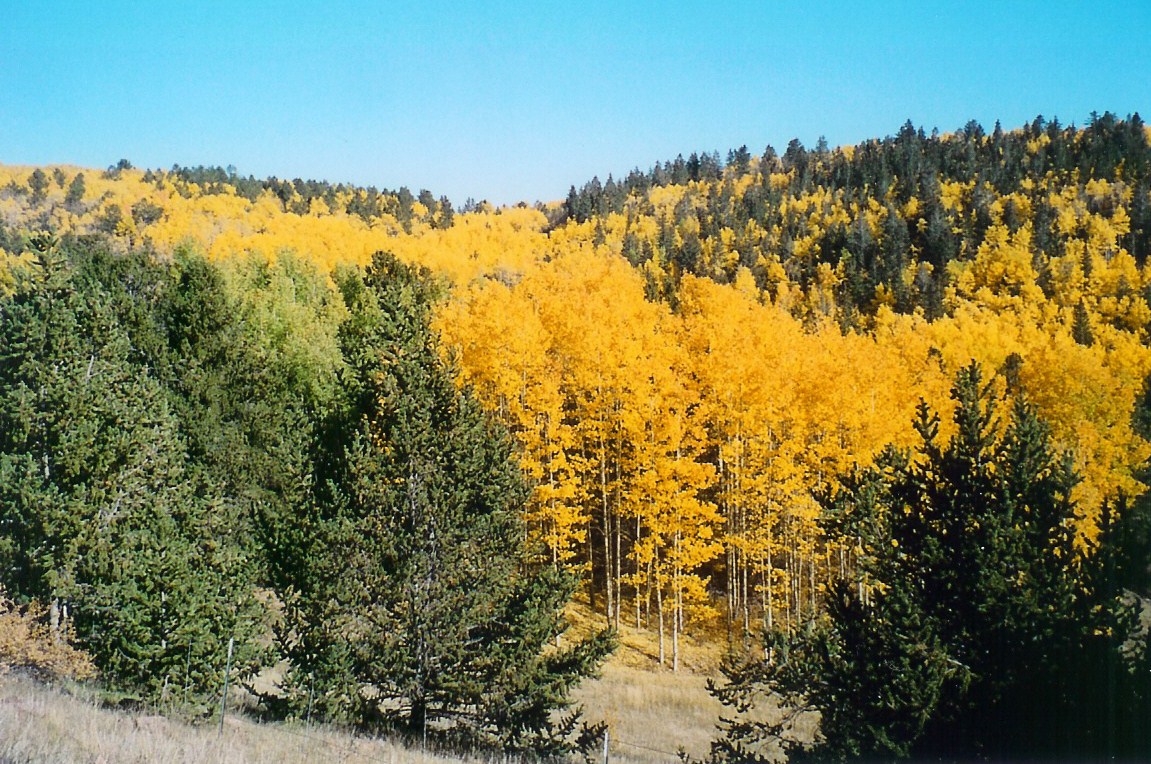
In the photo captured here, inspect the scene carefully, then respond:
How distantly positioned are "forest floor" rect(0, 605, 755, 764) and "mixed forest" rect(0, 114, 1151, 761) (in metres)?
1.27

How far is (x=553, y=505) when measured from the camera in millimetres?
26922

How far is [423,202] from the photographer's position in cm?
18588

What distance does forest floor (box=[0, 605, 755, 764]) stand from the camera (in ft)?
24.8

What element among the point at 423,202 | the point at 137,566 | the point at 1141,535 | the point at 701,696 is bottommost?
the point at 701,696

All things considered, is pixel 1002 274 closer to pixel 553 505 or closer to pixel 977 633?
pixel 553 505

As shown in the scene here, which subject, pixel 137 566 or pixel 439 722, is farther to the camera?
pixel 439 722

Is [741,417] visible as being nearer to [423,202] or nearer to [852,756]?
[852,756]

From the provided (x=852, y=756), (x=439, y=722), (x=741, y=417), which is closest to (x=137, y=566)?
(x=439, y=722)

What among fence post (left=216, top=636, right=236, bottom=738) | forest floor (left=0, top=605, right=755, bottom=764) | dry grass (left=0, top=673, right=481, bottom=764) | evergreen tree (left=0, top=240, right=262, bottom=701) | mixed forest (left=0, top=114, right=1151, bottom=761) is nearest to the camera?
dry grass (left=0, top=673, right=481, bottom=764)

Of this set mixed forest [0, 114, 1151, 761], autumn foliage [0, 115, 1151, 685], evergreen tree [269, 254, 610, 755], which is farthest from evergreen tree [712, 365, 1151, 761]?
evergreen tree [269, 254, 610, 755]

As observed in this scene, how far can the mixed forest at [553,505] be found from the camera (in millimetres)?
12000

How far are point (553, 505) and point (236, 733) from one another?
16388 mm

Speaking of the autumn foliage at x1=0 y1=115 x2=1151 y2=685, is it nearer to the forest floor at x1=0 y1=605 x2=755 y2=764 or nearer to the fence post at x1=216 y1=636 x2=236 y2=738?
the forest floor at x1=0 y1=605 x2=755 y2=764

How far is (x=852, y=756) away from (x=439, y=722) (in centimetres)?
850
